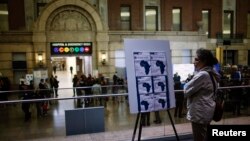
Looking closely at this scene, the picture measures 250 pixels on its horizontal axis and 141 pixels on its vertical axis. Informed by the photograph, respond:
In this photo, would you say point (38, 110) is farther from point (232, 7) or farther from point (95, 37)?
point (232, 7)

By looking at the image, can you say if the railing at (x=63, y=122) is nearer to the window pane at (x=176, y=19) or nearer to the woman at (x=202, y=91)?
the woman at (x=202, y=91)

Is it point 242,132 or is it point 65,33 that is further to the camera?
point 65,33

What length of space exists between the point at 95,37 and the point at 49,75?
4177 millimetres

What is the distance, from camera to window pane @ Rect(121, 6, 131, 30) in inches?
809

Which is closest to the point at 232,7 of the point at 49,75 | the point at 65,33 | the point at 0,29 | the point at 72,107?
the point at 65,33

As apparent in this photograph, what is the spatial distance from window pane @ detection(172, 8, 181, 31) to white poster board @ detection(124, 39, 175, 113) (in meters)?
17.3

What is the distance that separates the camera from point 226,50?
23016 millimetres

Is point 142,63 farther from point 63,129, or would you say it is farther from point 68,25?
point 68,25

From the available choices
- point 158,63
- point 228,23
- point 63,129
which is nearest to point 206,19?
point 228,23

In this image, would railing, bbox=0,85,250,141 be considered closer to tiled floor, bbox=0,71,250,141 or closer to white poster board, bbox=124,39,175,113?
tiled floor, bbox=0,71,250,141

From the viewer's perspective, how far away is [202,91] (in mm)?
3986

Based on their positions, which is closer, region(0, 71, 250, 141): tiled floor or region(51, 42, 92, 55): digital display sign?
region(0, 71, 250, 141): tiled floor

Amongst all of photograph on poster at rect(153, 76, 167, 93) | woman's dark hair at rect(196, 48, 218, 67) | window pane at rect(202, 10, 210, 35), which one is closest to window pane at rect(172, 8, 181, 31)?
window pane at rect(202, 10, 210, 35)

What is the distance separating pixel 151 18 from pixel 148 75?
669 inches
